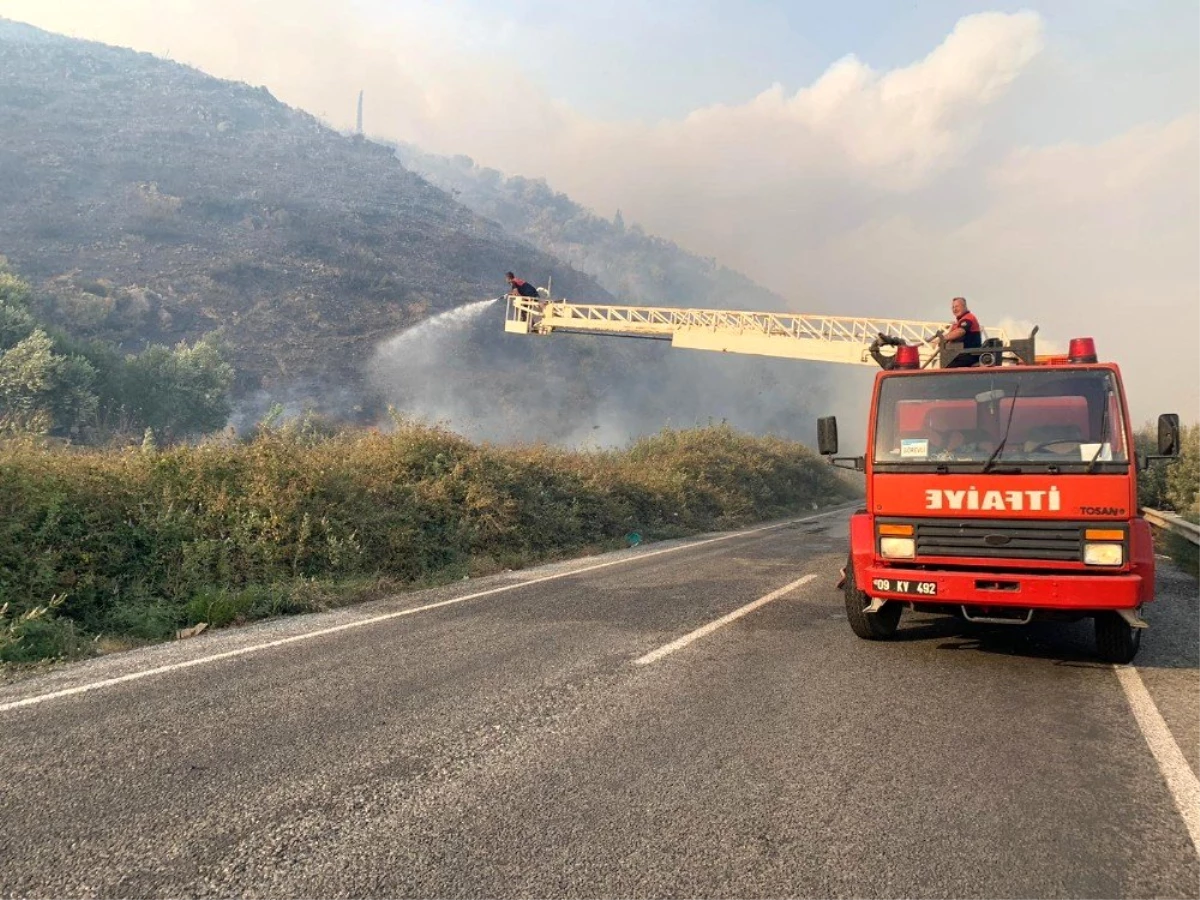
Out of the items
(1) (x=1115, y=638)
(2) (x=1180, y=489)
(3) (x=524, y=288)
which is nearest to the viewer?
(1) (x=1115, y=638)

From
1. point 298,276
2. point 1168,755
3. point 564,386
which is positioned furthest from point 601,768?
point 298,276

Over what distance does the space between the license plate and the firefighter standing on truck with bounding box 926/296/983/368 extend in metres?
2.30

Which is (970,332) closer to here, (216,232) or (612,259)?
(216,232)

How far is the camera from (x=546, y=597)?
26.8ft

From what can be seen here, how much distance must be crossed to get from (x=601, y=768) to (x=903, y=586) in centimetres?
304

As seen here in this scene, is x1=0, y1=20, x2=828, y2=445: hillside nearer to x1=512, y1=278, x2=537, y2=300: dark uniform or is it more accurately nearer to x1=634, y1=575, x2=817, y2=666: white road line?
x1=512, y1=278, x2=537, y2=300: dark uniform

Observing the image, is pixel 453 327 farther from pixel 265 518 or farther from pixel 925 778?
pixel 925 778

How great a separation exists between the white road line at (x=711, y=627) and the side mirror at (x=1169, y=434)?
383cm

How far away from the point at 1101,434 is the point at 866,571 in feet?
6.80

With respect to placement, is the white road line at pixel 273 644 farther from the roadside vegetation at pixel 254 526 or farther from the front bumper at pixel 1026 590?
the front bumper at pixel 1026 590

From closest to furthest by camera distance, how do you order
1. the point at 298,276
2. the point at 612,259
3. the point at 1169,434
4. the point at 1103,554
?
the point at 1103,554 → the point at 1169,434 → the point at 298,276 → the point at 612,259

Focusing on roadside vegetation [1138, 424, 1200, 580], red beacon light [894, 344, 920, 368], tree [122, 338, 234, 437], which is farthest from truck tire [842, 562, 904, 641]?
tree [122, 338, 234, 437]

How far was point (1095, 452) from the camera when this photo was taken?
5289 millimetres

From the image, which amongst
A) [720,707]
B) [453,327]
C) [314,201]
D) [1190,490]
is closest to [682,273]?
[314,201]
